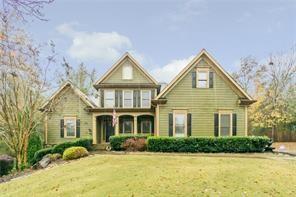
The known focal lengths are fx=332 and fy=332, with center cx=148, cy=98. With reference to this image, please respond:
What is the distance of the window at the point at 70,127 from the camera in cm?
2845

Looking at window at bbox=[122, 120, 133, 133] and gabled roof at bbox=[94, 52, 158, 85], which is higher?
gabled roof at bbox=[94, 52, 158, 85]

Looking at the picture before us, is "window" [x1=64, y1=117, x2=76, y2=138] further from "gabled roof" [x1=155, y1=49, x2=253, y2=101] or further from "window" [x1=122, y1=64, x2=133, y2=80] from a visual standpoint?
"gabled roof" [x1=155, y1=49, x2=253, y2=101]

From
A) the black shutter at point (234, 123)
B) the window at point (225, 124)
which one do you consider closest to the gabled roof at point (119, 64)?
the window at point (225, 124)

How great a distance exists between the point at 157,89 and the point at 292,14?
1215 centimetres

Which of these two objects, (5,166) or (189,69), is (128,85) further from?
(5,166)

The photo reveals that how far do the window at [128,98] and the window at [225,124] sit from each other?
8003 mm

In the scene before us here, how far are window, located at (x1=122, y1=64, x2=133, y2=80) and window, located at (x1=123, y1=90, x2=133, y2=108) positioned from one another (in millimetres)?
1197

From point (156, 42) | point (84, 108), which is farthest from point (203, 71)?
point (84, 108)

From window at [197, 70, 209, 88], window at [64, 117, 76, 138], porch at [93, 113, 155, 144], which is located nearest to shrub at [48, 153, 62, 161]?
window at [64, 117, 76, 138]

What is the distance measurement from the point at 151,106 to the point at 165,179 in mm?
15644

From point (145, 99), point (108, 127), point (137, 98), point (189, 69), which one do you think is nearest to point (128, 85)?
point (137, 98)

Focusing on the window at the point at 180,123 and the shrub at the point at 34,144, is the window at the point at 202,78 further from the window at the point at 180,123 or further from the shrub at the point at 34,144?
the shrub at the point at 34,144

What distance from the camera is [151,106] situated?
27422 millimetres

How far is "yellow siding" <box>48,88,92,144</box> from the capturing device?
28.4 m
